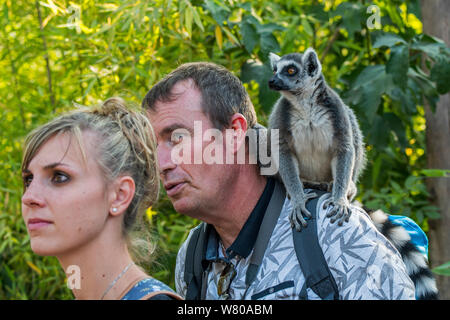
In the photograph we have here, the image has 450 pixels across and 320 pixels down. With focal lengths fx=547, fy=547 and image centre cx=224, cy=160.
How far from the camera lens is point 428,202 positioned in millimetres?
3363

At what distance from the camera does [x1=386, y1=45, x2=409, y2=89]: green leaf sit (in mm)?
2820

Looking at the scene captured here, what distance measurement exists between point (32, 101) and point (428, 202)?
256 cm

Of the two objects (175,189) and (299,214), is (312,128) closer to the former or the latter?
(299,214)

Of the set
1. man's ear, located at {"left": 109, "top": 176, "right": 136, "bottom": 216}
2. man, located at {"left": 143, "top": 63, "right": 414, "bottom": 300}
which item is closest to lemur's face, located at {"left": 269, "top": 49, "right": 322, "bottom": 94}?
man, located at {"left": 143, "top": 63, "right": 414, "bottom": 300}

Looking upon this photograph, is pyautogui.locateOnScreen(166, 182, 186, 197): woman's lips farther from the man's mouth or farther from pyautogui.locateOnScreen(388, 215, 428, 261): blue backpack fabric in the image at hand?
pyautogui.locateOnScreen(388, 215, 428, 261): blue backpack fabric

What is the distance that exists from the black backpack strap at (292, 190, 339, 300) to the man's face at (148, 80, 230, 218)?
359mm

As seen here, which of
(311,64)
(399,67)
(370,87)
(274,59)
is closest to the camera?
(311,64)

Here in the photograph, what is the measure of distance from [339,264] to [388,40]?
1.65 m

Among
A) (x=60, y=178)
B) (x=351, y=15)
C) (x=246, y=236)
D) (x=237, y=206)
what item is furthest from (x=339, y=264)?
(x=351, y=15)

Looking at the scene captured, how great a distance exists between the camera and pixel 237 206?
2014 mm

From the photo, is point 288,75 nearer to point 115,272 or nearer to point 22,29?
point 115,272

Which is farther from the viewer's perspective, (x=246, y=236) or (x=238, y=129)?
(x=238, y=129)

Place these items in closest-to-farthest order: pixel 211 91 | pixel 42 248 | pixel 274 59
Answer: pixel 42 248
pixel 211 91
pixel 274 59
